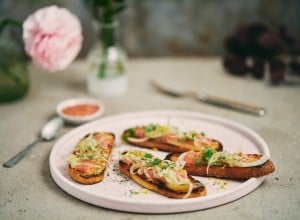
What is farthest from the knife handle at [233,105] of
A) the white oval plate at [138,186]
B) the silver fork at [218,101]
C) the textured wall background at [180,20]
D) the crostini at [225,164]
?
the textured wall background at [180,20]

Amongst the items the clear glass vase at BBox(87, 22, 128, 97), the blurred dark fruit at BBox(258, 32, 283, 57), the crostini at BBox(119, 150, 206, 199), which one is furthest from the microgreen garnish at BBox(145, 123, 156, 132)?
the blurred dark fruit at BBox(258, 32, 283, 57)

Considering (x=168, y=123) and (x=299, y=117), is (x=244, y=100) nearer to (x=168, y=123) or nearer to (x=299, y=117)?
(x=299, y=117)

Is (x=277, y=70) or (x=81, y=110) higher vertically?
(x=277, y=70)

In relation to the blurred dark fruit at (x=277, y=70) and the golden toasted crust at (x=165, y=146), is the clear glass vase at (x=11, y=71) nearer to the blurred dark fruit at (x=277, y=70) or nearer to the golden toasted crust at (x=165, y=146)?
the golden toasted crust at (x=165, y=146)

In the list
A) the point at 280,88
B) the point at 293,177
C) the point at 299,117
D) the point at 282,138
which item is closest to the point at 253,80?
the point at 280,88

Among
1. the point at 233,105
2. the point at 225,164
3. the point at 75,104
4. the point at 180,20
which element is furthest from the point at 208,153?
the point at 180,20

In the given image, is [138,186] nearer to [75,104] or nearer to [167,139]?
[167,139]
